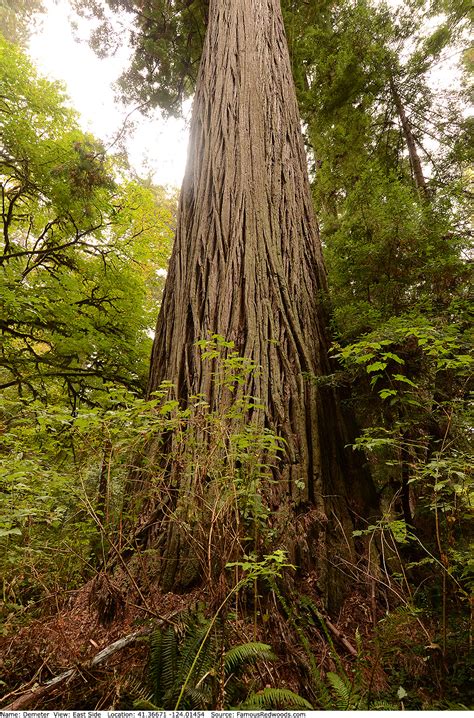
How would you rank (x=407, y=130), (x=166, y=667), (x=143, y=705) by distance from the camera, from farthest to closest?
(x=407, y=130), (x=166, y=667), (x=143, y=705)

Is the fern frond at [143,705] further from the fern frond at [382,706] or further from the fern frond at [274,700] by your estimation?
the fern frond at [382,706]

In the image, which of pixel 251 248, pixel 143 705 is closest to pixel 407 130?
pixel 251 248

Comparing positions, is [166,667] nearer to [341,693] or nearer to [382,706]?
[341,693]

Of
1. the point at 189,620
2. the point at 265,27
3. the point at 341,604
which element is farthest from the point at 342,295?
the point at 265,27

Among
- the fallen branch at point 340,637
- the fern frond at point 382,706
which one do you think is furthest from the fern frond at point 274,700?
the fallen branch at point 340,637

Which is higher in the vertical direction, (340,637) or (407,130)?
(407,130)

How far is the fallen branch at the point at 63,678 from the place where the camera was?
1.28 metres

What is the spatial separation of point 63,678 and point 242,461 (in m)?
1.06

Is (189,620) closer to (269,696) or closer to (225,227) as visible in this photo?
(269,696)

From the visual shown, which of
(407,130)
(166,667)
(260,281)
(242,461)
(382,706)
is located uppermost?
(407,130)

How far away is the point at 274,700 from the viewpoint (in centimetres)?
127

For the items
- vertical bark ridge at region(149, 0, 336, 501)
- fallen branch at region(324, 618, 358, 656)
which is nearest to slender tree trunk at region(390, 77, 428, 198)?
vertical bark ridge at region(149, 0, 336, 501)

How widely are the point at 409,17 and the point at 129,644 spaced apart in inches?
334

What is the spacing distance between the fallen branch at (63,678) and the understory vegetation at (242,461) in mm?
27
